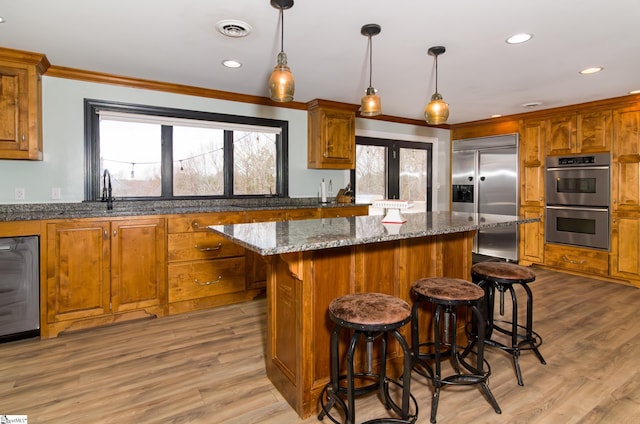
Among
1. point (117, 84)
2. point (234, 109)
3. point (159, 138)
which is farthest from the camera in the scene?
point (234, 109)

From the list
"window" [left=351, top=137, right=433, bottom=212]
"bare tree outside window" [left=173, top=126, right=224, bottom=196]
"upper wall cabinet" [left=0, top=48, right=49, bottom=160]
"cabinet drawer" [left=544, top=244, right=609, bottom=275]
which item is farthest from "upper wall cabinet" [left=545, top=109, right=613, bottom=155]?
"upper wall cabinet" [left=0, top=48, right=49, bottom=160]

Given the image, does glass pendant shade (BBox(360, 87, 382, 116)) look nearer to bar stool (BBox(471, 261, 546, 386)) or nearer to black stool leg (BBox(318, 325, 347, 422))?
bar stool (BBox(471, 261, 546, 386))

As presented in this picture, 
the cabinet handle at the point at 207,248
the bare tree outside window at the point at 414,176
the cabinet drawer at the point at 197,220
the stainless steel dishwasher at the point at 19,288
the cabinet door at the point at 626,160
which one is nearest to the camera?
the stainless steel dishwasher at the point at 19,288

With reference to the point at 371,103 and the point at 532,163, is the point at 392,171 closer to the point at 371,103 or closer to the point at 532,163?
the point at 532,163

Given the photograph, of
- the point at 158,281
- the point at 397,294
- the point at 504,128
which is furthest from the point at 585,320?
the point at 158,281

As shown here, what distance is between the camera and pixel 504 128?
5.54 metres

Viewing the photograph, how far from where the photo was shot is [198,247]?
11.3 ft

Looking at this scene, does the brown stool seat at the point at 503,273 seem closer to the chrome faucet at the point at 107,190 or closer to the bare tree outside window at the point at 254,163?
the bare tree outside window at the point at 254,163

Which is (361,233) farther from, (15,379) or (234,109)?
(234,109)

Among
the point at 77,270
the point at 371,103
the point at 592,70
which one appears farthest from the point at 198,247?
the point at 592,70

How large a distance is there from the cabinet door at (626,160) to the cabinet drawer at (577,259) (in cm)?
63

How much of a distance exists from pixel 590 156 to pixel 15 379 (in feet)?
19.9

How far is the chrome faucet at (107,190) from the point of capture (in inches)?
134

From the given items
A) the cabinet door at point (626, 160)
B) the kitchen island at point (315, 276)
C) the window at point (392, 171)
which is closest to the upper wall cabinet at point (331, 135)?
the window at point (392, 171)
